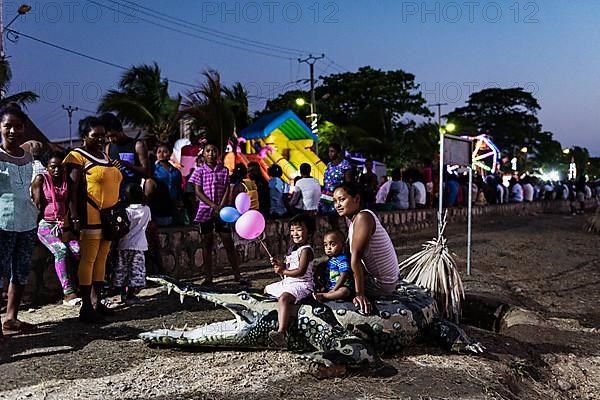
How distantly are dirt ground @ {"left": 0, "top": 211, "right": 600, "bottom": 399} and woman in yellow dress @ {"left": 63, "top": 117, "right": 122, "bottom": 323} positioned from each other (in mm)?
400

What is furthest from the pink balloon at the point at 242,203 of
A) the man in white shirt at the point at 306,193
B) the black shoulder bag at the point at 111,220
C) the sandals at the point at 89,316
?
the man in white shirt at the point at 306,193

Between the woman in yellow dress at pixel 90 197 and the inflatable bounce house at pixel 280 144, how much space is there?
374 inches

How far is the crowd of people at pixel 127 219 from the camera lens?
443cm

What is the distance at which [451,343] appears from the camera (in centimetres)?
445

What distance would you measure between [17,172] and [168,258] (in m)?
3.17

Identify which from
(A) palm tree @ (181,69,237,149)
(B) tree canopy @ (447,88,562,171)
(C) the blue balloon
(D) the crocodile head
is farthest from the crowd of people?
(B) tree canopy @ (447,88,562,171)

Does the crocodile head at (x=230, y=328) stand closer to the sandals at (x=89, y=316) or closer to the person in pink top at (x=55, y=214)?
the sandals at (x=89, y=316)

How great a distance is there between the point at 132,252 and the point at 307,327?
2.57 metres

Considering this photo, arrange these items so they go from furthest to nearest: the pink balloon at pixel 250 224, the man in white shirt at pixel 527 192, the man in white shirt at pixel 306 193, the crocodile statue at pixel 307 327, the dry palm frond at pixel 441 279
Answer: the man in white shirt at pixel 527 192
the man in white shirt at pixel 306 193
the dry palm frond at pixel 441 279
the pink balloon at pixel 250 224
the crocodile statue at pixel 307 327

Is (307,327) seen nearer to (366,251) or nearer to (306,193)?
(366,251)

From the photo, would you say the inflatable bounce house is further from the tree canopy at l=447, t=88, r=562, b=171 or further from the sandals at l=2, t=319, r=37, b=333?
the tree canopy at l=447, t=88, r=562, b=171

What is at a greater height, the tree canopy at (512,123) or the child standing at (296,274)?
the tree canopy at (512,123)

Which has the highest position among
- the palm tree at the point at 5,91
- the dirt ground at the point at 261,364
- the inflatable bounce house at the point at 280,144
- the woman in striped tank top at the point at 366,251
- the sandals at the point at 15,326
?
the palm tree at the point at 5,91

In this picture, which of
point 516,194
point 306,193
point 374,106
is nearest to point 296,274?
point 306,193
